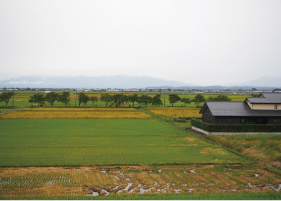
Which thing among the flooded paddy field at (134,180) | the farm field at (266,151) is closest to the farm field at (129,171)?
the flooded paddy field at (134,180)

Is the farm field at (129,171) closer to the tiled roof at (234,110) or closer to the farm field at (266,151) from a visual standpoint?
the farm field at (266,151)

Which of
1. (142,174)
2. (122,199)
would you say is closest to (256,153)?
(142,174)

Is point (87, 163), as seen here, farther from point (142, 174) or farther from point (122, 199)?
point (122, 199)

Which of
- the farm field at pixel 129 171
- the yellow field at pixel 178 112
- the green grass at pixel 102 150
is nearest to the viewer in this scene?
the farm field at pixel 129 171

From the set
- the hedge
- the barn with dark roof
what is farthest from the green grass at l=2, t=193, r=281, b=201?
the barn with dark roof

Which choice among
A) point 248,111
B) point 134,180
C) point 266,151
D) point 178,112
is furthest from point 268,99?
point 134,180

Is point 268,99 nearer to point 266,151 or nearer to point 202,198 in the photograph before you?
point 266,151
